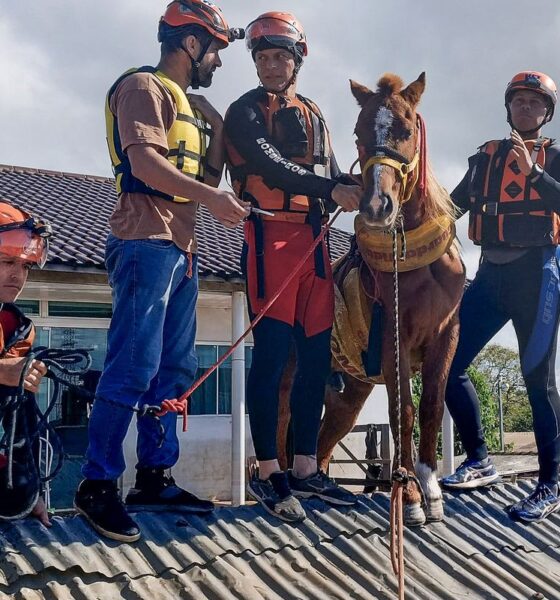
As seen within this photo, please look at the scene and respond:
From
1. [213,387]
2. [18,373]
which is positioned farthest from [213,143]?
[213,387]

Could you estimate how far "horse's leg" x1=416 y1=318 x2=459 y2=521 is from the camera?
4.25 metres

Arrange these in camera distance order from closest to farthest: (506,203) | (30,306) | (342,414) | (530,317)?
(530,317) → (506,203) → (342,414) → (30,306)

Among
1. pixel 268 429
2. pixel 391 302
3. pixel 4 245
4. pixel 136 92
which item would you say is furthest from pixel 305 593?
pixel 136 92

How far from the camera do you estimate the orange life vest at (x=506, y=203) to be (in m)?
4.61

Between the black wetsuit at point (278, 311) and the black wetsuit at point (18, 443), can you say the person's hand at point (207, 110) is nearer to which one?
the black wetsuit at point (278, 311)

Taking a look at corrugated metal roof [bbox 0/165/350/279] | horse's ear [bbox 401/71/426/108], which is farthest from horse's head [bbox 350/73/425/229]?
corrugated metal roof [bbox 0/165/350/279]

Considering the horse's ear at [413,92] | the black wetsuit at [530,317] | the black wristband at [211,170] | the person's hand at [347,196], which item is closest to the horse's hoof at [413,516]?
the black wetsuit at [530,317]

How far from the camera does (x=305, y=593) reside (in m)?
3.19

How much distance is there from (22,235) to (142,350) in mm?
714

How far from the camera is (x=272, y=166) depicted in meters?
3.82

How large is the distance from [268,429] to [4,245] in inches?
59.0

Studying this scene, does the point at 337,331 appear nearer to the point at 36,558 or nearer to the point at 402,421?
the point at 402,421

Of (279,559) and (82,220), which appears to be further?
(82,220)

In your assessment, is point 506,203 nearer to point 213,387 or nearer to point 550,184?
point 550,184
